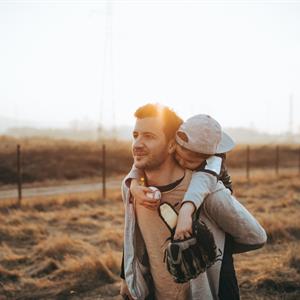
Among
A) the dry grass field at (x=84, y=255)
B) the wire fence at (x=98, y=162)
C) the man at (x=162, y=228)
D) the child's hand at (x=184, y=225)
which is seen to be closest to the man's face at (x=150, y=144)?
→ the man at (x=162, y=228)

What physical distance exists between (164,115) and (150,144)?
0.17 m

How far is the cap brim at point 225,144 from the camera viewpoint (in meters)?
2.22

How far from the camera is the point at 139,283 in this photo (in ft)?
7.16

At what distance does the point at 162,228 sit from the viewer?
2.14 meters

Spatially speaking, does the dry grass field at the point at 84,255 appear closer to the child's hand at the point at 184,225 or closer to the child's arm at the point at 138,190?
the child's arm at the point at 138,190

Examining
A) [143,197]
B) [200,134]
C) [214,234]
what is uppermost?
[200,134]

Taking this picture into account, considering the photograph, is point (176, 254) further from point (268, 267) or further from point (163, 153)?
point (268, 267)

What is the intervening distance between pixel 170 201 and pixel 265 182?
47.5 feet

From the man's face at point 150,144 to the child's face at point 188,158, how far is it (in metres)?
0.07

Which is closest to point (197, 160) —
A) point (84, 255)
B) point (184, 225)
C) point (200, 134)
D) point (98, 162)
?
point (200, 134)

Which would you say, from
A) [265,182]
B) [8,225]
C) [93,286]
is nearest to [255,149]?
[265,182]

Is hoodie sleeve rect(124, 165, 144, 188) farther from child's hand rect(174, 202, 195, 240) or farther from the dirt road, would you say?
the dirt road

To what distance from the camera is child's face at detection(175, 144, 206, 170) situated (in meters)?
2.11

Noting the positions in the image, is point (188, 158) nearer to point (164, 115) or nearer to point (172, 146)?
point (172, 146)
